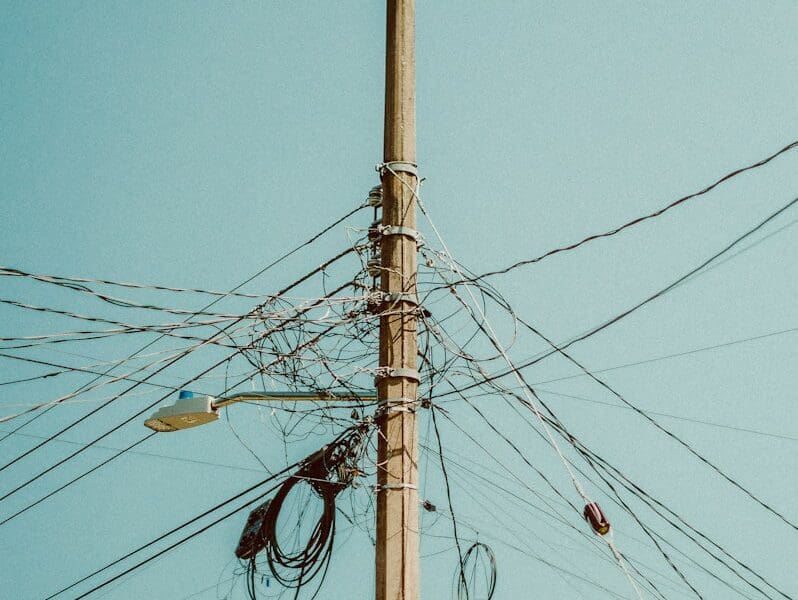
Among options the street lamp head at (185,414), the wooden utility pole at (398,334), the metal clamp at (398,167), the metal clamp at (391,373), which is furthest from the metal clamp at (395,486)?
the metal clamp at (398,167)

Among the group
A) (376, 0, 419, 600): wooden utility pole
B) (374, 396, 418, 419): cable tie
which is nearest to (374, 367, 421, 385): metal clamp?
(376, 0, 419, 600): wooden utility pole

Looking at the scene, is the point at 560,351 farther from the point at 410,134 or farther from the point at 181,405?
the point at 181,405

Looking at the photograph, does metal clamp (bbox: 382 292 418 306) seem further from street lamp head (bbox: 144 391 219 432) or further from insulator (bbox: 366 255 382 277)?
street lamp head (bbox: 144 391 219 432)

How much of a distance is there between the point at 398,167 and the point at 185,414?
2686 mm

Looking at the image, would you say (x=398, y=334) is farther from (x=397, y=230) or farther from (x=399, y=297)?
(x=397, y=230)

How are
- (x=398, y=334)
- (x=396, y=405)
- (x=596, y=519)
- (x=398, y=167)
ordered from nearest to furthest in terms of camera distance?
(x=596, y=519), (x=396, y=405), (x=398, y=334), (x=398, y=167)

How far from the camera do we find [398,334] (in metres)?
7.91

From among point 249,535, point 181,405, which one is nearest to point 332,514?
point 249,535

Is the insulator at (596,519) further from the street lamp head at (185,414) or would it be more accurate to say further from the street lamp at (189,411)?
the street lamp head at (185,414)

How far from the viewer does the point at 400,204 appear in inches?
324

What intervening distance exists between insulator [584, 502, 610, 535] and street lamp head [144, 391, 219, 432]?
3.23 metres

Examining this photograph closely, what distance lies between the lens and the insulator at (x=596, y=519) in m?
6.95

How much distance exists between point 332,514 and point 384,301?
8.20 ft

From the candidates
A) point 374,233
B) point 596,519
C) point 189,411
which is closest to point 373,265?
point 374,233
